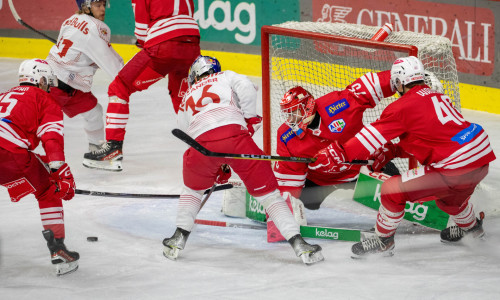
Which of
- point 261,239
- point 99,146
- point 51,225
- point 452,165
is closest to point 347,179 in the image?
point 261,239

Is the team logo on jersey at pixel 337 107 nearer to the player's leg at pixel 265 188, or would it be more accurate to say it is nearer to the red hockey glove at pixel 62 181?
the player's leg at pixel 265 188

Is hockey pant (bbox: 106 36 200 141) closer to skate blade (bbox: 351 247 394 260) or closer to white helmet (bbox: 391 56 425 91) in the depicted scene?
white helmet (bbox: 391 56 425 91)

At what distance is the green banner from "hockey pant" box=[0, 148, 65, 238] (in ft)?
5.12

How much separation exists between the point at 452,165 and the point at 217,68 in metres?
1.20

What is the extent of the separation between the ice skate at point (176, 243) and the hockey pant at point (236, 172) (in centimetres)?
3

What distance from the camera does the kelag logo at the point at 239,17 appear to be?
782cm

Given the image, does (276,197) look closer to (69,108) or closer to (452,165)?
(452,165)

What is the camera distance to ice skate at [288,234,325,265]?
4.09 m

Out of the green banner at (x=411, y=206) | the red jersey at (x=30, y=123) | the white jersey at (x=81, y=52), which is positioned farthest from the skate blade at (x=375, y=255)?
the white jersey at (x=81, y=52)

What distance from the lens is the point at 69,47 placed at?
19.4 feet

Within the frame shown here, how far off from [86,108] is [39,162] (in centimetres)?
187

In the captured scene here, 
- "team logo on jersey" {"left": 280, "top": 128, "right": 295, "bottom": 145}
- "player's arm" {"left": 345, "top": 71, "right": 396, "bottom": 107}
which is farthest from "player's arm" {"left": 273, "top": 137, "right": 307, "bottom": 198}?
"player's arm" {"left": 345, "top": 71, "right": 396, "bottom": 107}

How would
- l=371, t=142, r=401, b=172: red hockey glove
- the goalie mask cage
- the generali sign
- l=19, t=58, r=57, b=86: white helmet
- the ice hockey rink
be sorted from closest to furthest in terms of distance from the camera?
the ice hockey rink, l=19, t=58, r=57, b=86: white helmet, l=371, t=142, r=401, b=172: red hockey glove, the goalie mask cage, the generali sign

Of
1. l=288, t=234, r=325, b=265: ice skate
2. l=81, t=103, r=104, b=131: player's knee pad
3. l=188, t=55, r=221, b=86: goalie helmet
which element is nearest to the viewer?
l=288, t=234, r=325, b=265: ice skate
